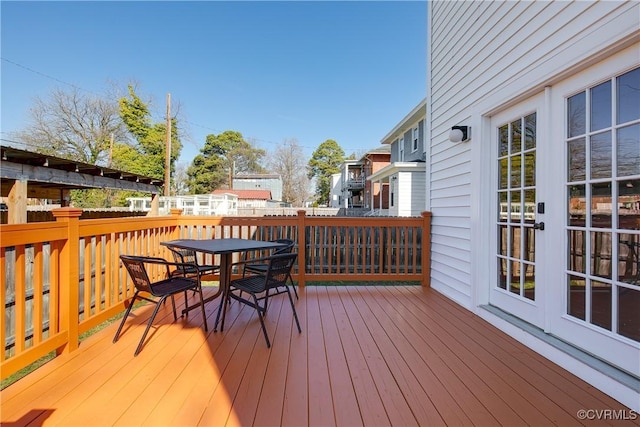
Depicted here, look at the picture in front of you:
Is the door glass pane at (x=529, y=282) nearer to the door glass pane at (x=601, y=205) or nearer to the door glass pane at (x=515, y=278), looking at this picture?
the door glass pane at (x=515, y=278)

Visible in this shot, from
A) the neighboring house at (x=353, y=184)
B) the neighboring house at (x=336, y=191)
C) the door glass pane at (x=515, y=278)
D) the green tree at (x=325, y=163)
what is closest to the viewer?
the door glass pane at (x=515, y=278)

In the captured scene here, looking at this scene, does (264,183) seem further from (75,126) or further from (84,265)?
(84,265)

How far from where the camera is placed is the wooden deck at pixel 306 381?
1493 millimetres

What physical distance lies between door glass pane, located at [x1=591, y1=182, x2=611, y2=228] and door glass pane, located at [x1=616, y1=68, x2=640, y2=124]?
387 mm

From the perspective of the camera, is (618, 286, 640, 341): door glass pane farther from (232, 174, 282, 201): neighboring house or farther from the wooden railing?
(232, 174, 282, 201): neighboring house

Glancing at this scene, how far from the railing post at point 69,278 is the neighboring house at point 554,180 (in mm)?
3369

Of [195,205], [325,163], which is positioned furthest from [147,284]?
[325,163]

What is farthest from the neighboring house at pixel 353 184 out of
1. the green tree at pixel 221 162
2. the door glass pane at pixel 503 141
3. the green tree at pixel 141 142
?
the door glass pane at pixel 503 141

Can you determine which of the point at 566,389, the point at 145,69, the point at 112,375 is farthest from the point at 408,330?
the point at 145,69

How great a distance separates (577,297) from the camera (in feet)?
6.61

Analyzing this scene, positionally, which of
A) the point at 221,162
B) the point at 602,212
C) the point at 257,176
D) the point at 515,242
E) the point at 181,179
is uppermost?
the point at 221,162

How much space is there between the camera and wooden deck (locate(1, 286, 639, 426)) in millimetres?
1493

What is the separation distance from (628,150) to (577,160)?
0.32m

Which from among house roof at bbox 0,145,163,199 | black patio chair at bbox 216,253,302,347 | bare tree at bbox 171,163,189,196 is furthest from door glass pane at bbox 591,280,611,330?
bare tree at bbox 171,163,189,196
